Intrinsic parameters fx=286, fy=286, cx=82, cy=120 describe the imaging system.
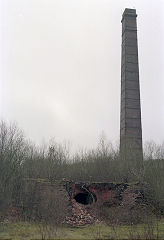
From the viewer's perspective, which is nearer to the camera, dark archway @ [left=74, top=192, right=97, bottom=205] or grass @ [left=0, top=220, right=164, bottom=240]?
grass @ [left=0, top=220, right=164, bottom=240]

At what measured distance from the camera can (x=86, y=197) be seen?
17109 millimetres

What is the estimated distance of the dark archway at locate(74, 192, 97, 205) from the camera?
52.9ft

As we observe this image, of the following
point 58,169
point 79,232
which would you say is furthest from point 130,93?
point 79,232

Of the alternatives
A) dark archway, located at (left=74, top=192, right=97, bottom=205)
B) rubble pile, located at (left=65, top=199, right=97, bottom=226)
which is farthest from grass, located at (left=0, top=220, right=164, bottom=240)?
dark archway, located at (left=74, top=192, right=97, bottom=205)

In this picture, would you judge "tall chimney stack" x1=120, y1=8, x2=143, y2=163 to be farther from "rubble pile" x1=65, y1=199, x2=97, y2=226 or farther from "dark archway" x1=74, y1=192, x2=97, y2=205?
"rubble pile" x1=65, y1=199, x2=97, y2=226

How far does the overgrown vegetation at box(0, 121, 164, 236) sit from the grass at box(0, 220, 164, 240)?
121cm

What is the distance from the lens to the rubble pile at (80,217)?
13516 millimetres

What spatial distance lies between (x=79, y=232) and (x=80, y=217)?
2577 millimetres

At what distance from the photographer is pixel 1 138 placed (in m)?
14.3

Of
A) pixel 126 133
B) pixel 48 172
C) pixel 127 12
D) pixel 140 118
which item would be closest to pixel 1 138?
pixel 48 172

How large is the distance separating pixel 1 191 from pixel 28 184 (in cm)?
236

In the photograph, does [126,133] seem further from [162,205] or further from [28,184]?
[28,184]

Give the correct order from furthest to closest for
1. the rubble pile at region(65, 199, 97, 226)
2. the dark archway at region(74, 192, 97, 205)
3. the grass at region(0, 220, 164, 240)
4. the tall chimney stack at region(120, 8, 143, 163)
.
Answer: the tall chimney stack at region(120, 8, 143, 163) → the dark archway at region(74, 192, 97, 205) → the rubble pile at region(65, 199, 97, 226) → the grass at region(0, 220, 164, 240)

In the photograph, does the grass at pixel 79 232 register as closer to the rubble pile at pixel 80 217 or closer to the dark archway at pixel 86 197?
the rubble pile at pixel 80 217
